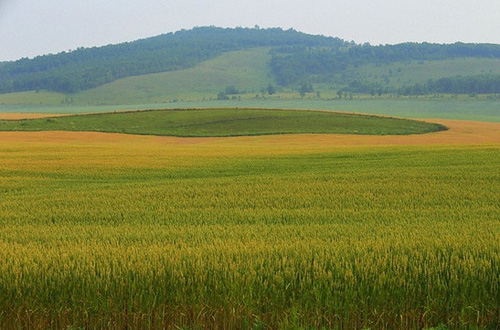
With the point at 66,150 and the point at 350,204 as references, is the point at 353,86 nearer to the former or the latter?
the point at 66,150

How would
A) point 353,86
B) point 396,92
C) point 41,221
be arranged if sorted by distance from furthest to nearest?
point 353,86 → point 396,92 → point 41,221

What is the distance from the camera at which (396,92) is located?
169m

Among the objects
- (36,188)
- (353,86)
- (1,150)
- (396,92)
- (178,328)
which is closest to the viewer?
(178,328)

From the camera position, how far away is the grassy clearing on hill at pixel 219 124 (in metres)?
61.2

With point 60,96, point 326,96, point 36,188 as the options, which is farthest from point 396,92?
point 36,188

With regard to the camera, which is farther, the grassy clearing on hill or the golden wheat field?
the grassy clearing on hill

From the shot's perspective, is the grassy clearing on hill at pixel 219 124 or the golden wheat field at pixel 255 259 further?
the grassy clearing on hill at pixel 219 124

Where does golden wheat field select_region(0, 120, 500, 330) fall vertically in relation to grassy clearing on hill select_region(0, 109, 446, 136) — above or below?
above

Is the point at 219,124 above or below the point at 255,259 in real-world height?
below

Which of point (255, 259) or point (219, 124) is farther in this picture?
point (219, 124)

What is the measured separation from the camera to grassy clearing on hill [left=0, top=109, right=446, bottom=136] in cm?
6121

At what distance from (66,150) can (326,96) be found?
143456 mm

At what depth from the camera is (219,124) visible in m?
67.9

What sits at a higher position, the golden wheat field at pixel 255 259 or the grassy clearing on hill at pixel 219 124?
the golden wheat field at pixel 255 259
